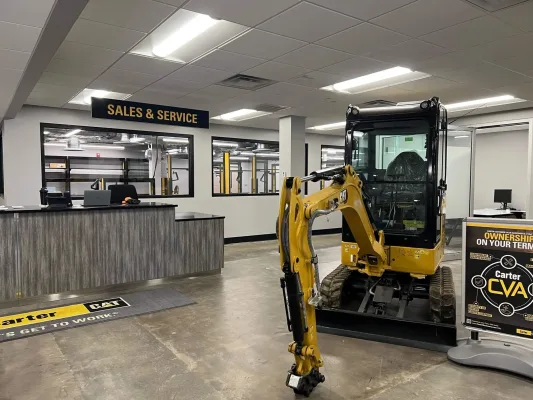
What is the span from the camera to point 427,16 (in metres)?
3.34

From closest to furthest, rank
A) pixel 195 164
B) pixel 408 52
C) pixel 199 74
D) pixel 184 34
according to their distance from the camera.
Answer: pixel 184 34 → pixel 408 52 → pixel 199 74 → pixel 195 164

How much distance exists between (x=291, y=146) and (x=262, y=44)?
4.20 metres

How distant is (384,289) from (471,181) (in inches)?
183

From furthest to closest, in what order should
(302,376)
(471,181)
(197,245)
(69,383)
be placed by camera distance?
(471,181)
(197,245)
(69,383)
(302,376)

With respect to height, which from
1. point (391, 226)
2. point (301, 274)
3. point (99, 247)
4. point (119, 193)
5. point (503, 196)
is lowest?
point (99, 247)

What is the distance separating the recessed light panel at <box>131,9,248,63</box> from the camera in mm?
3547

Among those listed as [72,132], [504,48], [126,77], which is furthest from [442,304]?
[72,132]

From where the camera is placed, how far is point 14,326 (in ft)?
13.0

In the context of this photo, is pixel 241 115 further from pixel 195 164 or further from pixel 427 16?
pixel 427 16

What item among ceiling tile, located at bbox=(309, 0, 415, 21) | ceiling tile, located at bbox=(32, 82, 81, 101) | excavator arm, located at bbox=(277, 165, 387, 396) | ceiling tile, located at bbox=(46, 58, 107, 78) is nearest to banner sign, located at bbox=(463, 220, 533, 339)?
excavator arm, located at bbox=(277, 165, 387, 396)

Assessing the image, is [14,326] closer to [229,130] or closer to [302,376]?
[302,376]

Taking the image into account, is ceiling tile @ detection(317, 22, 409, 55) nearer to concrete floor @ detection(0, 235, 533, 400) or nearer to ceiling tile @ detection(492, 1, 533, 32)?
ceiling tile @ detection(492, 1, 533, 32)

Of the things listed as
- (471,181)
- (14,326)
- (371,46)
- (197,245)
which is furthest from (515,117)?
(14,326)

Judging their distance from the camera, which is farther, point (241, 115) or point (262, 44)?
point (241, 115)
